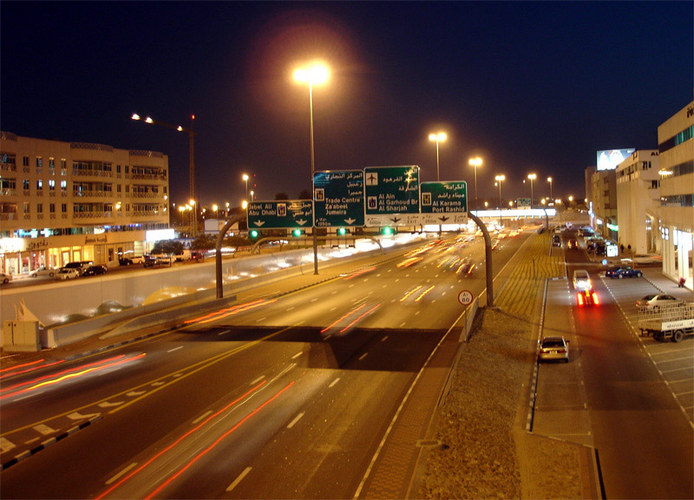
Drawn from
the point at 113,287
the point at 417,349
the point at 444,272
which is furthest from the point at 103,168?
the point at 417,349

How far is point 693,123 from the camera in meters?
40.4

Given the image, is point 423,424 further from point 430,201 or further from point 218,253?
point 218,253

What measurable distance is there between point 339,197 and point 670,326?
54.8 feet

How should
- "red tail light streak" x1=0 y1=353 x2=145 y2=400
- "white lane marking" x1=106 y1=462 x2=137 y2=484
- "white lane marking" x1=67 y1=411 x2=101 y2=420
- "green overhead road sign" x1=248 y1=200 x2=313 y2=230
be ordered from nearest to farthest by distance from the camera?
1. "white lane marking" x1=106 y1=462 x2=137 y2=484
2. "white lane marking" x1=67 y1=411 x2=101 y2=420
3. "red tail light streak" x1=0 y1=353 x2=145 y2=400
4. "green overhead road sign" x1=248 y1=200 x2=313 y2=230

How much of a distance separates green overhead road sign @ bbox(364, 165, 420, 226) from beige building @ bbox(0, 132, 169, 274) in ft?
130

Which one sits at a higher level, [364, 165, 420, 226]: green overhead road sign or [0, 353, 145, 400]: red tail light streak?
[364, 165, 420, 226]: green overhead road sign

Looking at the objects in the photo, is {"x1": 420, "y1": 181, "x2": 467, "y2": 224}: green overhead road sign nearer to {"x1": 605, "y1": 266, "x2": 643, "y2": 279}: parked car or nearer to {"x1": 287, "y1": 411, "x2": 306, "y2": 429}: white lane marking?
{"x1": 287, "y1": 411, "x2": 306, "y2": 429}: white lane marking

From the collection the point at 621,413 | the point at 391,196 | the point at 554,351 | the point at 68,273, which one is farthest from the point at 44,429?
the point at 68,273

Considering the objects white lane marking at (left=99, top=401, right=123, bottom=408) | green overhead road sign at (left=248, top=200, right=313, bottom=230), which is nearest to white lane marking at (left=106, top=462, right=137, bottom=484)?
white lane marking at (left=99, top=401, right=123, bottom=408)

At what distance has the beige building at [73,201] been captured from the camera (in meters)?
58.0

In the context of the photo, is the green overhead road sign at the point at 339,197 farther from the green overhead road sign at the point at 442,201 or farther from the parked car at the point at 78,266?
the parked car at the point at 78,266

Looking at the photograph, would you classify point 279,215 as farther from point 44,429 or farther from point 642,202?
point 642,202

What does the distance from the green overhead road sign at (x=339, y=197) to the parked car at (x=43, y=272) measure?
34.3 meters

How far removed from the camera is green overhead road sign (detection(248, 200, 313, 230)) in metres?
33.7
